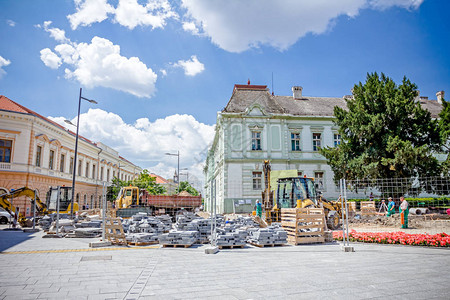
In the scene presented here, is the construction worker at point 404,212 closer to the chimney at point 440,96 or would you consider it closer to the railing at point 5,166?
the railing at point 5,166

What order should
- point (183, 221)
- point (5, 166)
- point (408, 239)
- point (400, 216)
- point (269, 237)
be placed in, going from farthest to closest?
point (5, 166) → point (400, 216) → point (183, 221) → point (269, 237) → point (408, 239)

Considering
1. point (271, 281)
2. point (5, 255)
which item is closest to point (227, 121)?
point (5, 255)

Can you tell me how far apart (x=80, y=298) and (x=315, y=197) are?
13717 millimetres

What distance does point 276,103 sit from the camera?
33625 millimetres

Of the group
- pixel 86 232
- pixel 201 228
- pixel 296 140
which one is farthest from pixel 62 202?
pixel 296 140

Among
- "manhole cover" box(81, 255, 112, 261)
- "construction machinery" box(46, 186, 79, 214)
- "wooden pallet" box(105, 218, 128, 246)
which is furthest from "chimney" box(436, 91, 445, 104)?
"manhole cover" box(81, 255, 112, 261)

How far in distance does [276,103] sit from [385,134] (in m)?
12.2

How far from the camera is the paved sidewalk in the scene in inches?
200

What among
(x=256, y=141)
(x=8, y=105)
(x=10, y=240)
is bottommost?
(x=10, y=240)

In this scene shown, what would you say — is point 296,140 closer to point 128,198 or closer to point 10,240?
point 128,198

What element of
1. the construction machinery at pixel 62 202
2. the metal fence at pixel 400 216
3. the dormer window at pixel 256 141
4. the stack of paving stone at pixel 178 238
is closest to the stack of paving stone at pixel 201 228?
the stack of paving stone at pixel 178 238

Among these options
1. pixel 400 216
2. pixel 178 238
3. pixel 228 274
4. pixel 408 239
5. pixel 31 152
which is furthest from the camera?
pixel 31 152

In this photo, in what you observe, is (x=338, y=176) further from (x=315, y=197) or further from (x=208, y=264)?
(x=208, y=264)

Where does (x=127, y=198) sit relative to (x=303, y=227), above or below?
above
